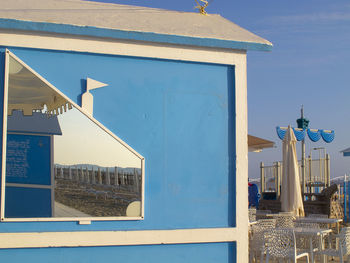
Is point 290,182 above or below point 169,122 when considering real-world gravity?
below

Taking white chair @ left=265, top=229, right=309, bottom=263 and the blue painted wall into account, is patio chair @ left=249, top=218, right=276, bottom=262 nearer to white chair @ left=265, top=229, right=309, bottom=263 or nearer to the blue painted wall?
white chair @ left=265, top=229, right=309, bottom=263

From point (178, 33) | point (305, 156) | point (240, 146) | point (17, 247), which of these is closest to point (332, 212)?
point (305, 156)

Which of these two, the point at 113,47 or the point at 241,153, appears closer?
the point at 113,47

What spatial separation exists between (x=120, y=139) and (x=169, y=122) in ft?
1.79

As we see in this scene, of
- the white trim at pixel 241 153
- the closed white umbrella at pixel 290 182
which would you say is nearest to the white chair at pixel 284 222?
the closed white umbrella at pixel 290 182

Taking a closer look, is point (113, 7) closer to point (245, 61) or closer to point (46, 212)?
point (245, 61)

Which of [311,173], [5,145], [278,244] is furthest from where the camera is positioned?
[311,173]

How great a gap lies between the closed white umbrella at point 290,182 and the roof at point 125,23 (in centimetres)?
644

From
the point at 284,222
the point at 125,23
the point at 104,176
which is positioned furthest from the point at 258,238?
the point at 125,23

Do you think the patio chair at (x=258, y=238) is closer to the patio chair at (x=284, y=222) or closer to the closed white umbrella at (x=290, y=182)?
the patio chair at (x=284, y=222)

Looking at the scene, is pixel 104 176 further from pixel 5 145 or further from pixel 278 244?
pixel 278 244

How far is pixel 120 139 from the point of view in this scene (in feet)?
16.1

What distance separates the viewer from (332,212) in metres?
12.5

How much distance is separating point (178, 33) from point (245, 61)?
31.3 inches
